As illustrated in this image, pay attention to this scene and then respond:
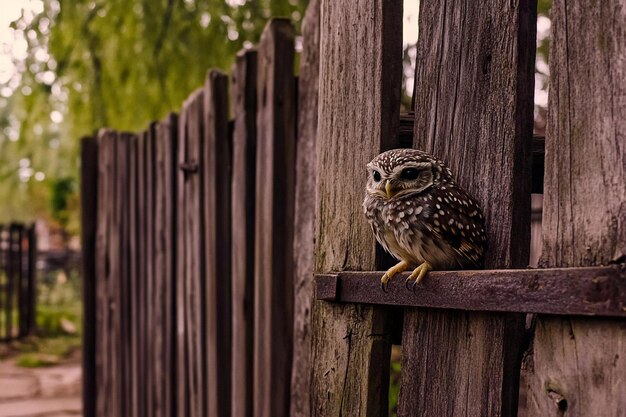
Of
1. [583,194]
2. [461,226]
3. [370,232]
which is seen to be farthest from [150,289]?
[583,194]

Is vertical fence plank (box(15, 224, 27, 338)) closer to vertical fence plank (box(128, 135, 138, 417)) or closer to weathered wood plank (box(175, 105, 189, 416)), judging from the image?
vertical fence plank (box(128, 135, 138, 417))

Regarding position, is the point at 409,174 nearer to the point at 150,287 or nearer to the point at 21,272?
the point at 150,287

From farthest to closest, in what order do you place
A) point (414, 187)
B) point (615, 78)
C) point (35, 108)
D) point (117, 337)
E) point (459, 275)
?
point (35, 108) < point (117, 337) < point (414, 187) < point (459, 275) < point (615, 78)

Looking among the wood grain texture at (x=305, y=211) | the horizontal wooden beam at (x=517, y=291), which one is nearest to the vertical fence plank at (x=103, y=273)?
the wood grain texture at (x=305, y=211)

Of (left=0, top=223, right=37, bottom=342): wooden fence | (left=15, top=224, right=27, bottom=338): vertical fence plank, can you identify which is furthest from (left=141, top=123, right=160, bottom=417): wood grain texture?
(left=15, top=224, right=27, bottom=338): vertical fence plank

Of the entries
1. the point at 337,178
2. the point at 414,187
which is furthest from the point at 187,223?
the point at 414,187

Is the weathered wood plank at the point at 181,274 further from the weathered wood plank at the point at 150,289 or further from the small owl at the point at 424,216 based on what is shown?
the small owl at the point at 424,216

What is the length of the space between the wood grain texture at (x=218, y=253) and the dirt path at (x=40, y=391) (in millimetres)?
4173

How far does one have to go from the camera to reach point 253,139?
296 cm

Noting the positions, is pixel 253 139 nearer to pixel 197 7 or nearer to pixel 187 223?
pixel 187 223

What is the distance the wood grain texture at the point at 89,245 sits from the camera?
17.0ft

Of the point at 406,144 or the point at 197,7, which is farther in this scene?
the point at 197,7

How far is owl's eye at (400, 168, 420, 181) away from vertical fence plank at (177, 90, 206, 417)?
1.93 m

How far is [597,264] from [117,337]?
12.6ft
